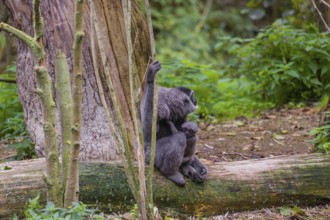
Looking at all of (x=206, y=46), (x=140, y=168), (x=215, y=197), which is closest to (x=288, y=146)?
(x=215, y=197)

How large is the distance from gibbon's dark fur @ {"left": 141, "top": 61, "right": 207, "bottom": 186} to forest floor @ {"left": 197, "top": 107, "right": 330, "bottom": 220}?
494mm

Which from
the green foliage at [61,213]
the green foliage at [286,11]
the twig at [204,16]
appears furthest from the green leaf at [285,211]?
the twig at [204,16]

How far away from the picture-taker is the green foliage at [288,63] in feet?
28.7

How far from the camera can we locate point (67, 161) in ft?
13.2

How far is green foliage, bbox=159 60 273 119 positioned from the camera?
347 inches

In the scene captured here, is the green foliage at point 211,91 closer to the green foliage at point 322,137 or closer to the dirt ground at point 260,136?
the dirt ground at point 260,136

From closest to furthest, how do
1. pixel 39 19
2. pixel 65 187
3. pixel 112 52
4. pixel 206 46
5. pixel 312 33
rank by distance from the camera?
pixel 39 19
pixel 65 187
pixel 112 52
pixel 312 33
pixel 206 46

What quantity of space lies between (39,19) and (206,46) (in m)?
11.5

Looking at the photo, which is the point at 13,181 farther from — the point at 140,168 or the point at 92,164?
the point at 140,168

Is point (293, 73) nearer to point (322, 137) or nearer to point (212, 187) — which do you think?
point (322, 137)

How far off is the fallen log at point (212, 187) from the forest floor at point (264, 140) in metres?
0.11

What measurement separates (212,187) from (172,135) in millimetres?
569

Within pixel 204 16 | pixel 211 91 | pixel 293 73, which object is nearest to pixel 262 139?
pixel 293 73

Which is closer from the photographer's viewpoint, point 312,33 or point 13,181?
point 13,181
